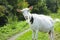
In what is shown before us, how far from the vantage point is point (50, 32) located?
13.5m

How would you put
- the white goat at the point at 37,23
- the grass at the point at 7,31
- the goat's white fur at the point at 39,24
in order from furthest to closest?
the grass at the point at 7,31 < the goat's white fur at the point at 39,24 < the white goat at the point at 37,23

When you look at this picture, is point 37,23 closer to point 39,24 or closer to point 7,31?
point 39,24

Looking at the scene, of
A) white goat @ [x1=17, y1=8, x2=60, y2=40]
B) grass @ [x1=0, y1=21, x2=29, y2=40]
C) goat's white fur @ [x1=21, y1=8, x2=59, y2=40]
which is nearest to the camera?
white goat @ [x1=17, y1=8, x2=60, y2=40]

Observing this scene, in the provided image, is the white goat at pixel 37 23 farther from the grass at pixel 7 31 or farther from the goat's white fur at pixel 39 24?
the grass at pixel 7 31

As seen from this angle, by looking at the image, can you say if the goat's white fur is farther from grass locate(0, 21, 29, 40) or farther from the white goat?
grass locate(0, 21, 29, 40)

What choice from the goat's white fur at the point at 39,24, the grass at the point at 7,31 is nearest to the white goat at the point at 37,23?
the goat's white fur at the point at 39,24

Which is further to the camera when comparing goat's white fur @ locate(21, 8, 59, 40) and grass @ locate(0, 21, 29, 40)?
grass @ locate(0, 21, 29, 40)

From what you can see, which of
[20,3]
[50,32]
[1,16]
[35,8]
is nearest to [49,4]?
[35,8]

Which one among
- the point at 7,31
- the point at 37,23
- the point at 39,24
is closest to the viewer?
the point at 37,23

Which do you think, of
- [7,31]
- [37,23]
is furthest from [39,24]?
[7,31]

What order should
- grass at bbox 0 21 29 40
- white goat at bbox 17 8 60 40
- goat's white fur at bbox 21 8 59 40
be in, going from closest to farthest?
white goat at bbox 17 8 60 40
goat's white fur at bbox 21 8 59 40
grass at bbox 0 21 29 40

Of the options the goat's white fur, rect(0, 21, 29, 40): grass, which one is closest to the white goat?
the goat's white fur

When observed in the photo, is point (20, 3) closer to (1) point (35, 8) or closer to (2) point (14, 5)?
(2) point (14, 5)

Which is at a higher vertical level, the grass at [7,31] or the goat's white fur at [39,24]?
the goat's white fur at [39,24]
